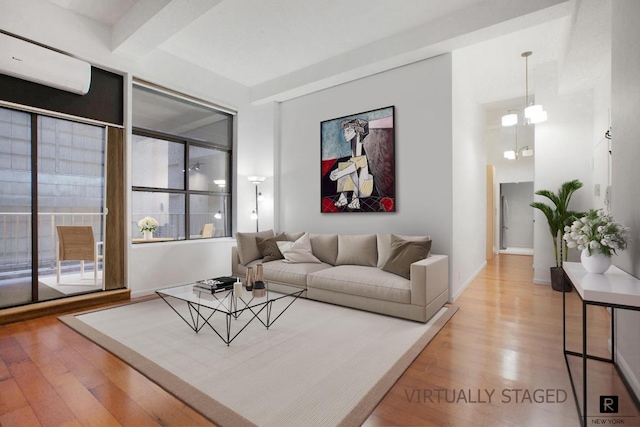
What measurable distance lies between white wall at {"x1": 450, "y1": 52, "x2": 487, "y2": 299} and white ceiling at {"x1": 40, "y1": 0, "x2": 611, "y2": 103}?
0.41 metres

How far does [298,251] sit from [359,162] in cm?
154

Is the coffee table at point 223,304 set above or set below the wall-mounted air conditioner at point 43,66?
below

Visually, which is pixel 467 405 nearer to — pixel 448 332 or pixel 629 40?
pixel 448 332

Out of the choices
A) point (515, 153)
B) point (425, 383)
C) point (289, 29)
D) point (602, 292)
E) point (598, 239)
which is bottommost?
point (425, 383)

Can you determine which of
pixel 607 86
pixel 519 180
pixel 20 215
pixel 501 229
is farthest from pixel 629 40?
pixel 501 229

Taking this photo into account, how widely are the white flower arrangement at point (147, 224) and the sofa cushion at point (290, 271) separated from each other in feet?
5.56

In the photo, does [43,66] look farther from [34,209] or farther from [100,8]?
[34,209]

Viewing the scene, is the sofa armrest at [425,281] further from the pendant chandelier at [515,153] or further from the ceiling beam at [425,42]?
the pendant chandelier at [515,153]

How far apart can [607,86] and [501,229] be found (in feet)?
21.3

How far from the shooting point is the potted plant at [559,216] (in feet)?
14.4

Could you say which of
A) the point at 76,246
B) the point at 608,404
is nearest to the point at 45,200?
the point at 76,246

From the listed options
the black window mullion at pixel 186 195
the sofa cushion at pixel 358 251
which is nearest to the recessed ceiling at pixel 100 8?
the black window mullion at pixel 186 195

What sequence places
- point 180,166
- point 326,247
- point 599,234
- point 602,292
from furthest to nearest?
1. point 180,166
2. point 326,247
3. point 599,234
4. point 602,292

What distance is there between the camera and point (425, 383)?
2039mm
